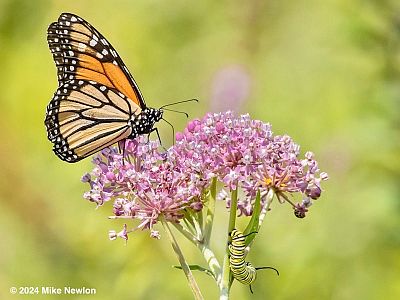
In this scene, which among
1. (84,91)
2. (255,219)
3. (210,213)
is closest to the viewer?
(255,219)

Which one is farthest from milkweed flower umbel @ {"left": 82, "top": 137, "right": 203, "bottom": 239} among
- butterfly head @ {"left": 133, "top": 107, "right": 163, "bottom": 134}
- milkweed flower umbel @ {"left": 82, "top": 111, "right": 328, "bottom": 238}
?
butterfly head @ {"left": 133, "top": 107, "right": 163, "bottom": 134}

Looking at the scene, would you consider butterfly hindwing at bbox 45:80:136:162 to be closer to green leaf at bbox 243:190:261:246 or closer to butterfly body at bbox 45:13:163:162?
butterfly body at bbox 45:13:163:162

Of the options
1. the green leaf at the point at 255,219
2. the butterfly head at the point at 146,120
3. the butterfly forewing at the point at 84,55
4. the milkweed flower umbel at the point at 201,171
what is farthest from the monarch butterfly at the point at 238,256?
the butterfly forewing at the point at 84,55

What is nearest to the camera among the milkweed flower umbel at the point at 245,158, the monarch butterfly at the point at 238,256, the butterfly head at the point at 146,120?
the monarch butterfly at the point at 238,256

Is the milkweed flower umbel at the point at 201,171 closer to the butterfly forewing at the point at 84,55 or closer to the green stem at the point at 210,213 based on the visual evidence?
the green stem at the point at 210,213

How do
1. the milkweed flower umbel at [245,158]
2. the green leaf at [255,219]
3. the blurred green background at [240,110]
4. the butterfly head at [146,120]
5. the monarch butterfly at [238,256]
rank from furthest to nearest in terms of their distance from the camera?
the blurred green background at [240,110] → the butterfly head at [146,120] → the milkweed flower umbel at [245,158] → the green leaf at [255,219] → the monarch butterfly at [238,256]

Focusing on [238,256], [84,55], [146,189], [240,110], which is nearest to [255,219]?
[238,256]

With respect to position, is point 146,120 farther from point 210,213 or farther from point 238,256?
point 238,256

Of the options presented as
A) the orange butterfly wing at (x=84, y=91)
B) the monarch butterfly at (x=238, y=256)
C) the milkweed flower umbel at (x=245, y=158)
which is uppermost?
the orange butterfly wing at (x=84, y=91)
